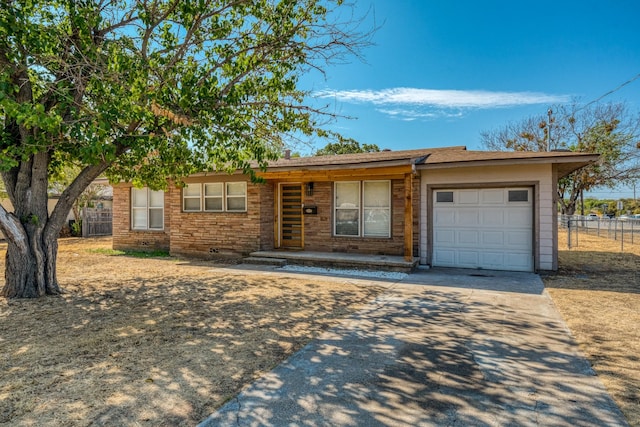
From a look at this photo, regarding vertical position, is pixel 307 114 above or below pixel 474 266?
above

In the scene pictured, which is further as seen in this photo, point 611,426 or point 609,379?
point 609,379

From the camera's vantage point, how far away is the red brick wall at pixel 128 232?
13.6 metres

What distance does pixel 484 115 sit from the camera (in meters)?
27.8

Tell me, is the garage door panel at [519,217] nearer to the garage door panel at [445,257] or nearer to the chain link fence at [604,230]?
the garage door panel at [445,257]

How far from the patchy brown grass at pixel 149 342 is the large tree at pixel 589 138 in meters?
23.8

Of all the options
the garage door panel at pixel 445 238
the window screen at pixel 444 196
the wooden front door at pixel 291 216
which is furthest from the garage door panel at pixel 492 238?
the wooden front door at pixel 291 216

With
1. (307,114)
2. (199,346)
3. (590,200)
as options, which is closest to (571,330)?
(199,346)

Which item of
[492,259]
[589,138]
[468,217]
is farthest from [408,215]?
[589,138]

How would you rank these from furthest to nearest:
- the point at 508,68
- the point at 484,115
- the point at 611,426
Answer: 1. the point at 484,115
2. the point at 508,68
3. the point at 611,426

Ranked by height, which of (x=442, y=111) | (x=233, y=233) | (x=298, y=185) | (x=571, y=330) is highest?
(x=442, y=111)

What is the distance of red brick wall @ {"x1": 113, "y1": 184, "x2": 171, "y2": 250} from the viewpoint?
44.5 ft

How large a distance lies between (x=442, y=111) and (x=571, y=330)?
1871cm

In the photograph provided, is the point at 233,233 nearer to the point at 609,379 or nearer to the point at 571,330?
the point at 571,330

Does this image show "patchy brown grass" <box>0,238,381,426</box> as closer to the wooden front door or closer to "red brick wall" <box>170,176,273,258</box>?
"red brick wall" <box>170,176,273,258</box>
